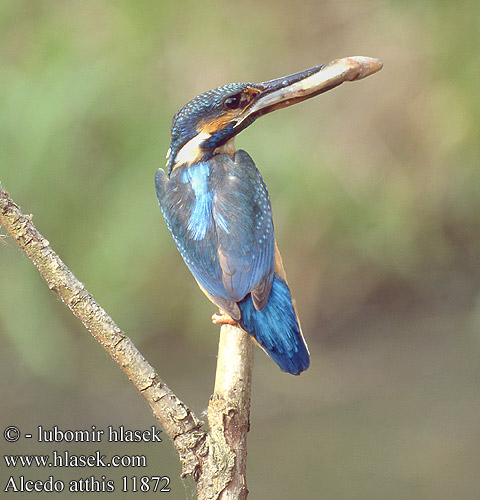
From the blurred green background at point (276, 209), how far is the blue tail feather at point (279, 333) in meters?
2.21

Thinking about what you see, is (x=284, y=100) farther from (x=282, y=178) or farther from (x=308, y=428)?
(x=308, y=428)

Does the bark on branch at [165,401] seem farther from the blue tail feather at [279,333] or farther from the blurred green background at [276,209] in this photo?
the blurred green background at [276,209]

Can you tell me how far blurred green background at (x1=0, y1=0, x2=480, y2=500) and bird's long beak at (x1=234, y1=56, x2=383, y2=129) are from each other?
84.4 inches

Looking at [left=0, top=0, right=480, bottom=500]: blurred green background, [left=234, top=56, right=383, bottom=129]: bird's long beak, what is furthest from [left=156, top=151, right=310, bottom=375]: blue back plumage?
[left=0, top=0, right=480, bottom=500]: blurred green background

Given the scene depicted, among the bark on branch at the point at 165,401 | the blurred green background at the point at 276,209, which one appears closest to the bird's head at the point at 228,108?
the bark on branch at the point at 165,401

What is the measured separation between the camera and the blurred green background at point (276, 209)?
4.17m

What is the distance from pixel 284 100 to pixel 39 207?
8.76ft

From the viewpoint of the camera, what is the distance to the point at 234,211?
192 cm

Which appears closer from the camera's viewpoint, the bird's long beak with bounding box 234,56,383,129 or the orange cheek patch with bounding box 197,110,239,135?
the bird's long beak with bounding box 234,56,383,129

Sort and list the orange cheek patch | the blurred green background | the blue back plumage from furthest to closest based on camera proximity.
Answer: the blurred green background, the orange cheek patch, the blue back plumage

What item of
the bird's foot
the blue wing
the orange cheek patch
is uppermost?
the orange cheek patch

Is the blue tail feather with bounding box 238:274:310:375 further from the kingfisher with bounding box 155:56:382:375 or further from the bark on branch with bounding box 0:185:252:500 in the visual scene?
the bark on branch with bounding box 0:185:252:500

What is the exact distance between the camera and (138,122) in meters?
4.29

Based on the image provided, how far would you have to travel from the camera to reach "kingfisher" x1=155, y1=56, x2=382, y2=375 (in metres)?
1.83
